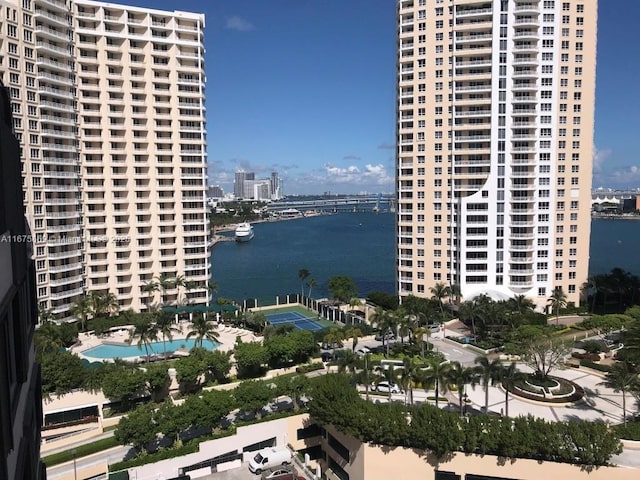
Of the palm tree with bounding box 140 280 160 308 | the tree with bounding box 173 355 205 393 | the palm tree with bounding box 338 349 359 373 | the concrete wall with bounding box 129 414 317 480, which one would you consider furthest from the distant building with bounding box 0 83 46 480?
the palm tree with bounding box 140 280 160 308

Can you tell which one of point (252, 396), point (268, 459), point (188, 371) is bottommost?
point (268, 459)

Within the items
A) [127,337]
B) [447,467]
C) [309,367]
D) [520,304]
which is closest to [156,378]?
[309,367]

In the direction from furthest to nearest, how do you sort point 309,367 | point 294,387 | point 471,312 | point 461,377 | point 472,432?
point 471,312 → point 309,367 → point 294,387 → point 461,377 → point 472,432

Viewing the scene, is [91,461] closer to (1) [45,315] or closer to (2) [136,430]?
(2) [136,430]

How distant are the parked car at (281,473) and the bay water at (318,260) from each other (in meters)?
38.2

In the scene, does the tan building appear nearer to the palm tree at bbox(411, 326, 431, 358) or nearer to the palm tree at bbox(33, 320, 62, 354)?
the palm tree at bbox(33, 320, 62, 354)

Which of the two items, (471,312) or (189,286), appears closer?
(471,312)

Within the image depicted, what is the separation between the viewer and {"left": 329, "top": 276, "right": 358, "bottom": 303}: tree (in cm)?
6250

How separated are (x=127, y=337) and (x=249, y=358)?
1770cm

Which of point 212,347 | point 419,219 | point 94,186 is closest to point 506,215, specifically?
point 419,219

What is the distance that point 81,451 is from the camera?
2912 centimetres

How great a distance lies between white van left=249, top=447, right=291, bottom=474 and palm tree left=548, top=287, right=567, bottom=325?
3619cm

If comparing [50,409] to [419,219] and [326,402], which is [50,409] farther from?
[419,219]

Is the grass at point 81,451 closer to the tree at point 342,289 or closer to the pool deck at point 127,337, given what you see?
the pool deck at point 127,337
